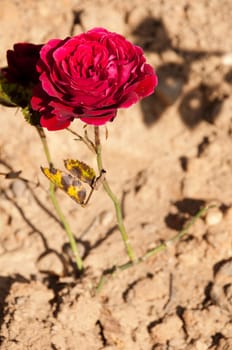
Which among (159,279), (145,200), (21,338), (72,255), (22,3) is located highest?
(22,3)

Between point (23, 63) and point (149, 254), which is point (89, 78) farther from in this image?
point (149, 254)

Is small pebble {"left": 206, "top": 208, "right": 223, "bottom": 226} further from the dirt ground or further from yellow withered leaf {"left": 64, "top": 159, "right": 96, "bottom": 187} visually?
yellow withered leaf {"left": 64, "top": 159, "right": 96, "bottom": 187}

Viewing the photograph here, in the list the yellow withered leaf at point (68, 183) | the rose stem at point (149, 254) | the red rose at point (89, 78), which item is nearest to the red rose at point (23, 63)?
the red rose at point (89, 78)

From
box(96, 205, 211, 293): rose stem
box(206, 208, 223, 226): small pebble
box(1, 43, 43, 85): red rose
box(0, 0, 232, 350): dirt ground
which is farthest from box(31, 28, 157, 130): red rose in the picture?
box(206, 208, 223, 226): small pebble

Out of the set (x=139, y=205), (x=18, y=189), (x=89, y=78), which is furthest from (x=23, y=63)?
(x=139, y=205)

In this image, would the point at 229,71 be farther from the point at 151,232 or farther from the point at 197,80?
the point at 151,232

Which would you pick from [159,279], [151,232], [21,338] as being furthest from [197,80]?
[21,338]

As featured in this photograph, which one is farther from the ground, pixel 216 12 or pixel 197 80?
pixel 216 12
